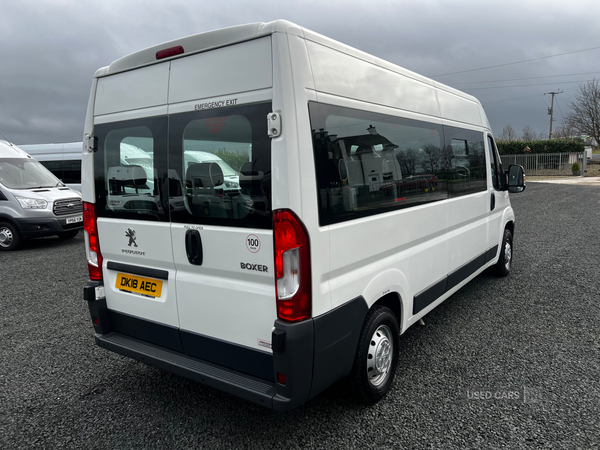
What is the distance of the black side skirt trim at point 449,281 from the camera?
12.0ft

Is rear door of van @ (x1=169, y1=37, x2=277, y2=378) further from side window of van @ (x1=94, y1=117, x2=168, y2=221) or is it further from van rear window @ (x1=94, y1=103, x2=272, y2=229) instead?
side window of van @ (x1=94, y1=117, x2=168, y2=221)

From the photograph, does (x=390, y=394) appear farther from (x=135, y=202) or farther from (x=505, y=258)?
(x=505, y=258)

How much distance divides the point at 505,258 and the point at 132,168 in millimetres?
5023

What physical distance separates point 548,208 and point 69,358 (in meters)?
13.7

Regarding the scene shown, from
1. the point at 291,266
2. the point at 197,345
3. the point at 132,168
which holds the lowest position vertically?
the point at 197,345

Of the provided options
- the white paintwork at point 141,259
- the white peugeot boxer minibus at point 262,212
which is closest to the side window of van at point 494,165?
the white peugeot boxer minibus at point 262,212

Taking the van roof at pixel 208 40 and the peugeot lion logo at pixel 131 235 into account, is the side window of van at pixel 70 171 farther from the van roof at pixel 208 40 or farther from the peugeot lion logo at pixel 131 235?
the peugeot lion logo at pixel 131 235

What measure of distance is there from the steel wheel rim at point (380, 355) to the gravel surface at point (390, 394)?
0.61 feet

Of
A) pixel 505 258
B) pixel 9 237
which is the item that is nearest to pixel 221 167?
pixel 505 258

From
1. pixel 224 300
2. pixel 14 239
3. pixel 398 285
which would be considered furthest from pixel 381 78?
pixel 14 239

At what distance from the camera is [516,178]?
557 cm

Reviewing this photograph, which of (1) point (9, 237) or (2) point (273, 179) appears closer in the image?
(2) point (273, 179)

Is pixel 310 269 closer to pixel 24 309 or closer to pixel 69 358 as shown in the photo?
pixel 69 358

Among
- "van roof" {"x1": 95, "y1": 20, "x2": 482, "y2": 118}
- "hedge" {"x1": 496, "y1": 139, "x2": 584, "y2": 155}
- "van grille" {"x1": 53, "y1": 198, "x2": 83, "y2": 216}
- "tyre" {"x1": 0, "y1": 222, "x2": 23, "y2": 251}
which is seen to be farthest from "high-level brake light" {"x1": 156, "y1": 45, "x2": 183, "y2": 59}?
"hedge" {"x1": 496, "y1": 139, "x2": 584, "y2": 155}
